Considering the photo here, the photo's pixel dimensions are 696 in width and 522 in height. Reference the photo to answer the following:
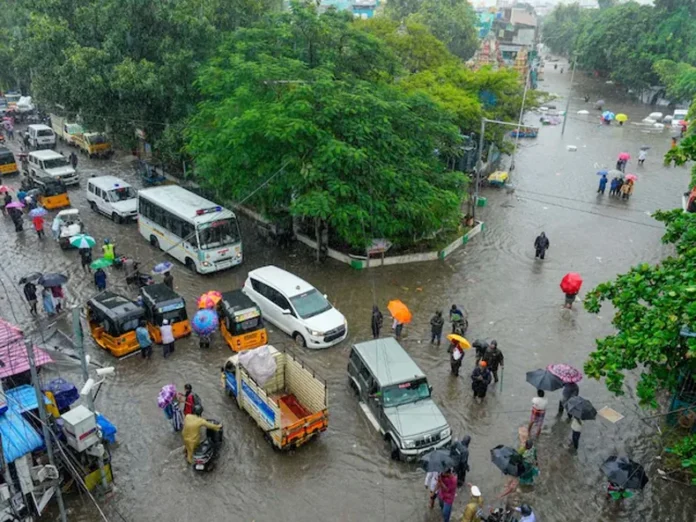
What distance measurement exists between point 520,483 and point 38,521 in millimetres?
9783

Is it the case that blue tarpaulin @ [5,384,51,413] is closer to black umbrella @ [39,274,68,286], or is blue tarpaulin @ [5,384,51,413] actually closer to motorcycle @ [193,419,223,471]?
motorcycle @ [193,419,223,471]

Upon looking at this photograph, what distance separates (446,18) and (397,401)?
5744 cm

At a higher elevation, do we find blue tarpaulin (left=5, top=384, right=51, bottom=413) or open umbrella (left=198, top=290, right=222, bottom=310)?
blue tarpaulin (left=5, top=384, right=51, bottom=413)

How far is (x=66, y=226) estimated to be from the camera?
23.2 meters

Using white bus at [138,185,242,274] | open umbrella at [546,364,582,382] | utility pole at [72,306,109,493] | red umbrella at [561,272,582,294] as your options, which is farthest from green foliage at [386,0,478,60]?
utility pole at [72,306,109,493]

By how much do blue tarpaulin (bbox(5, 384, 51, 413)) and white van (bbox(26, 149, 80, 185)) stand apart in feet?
67.7

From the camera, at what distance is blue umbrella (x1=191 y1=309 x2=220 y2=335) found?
1647 centimetres

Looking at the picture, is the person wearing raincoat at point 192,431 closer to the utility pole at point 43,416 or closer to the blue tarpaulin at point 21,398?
the utility pole at point 43,416

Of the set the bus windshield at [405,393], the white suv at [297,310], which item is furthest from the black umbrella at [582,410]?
the white suv at [297,310]

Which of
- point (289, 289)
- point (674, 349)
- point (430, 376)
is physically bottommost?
point (430, 376)

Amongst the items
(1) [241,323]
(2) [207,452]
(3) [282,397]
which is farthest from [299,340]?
(2) [207,452]

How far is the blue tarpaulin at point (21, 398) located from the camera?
11086mm

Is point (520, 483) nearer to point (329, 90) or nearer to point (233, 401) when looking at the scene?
point (233, 401)

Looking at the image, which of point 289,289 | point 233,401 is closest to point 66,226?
point 289,289
